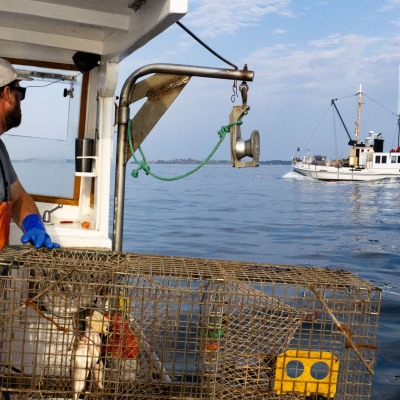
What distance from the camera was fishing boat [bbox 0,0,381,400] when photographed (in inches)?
130

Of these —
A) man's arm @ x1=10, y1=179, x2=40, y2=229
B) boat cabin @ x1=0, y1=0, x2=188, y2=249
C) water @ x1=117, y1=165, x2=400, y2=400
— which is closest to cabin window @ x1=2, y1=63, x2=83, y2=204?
boat cabin @ x1=0, y1=0, x2=188, y2=249

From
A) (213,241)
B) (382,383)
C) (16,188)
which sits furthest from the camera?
(213,241)

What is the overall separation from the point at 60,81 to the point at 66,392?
3641 millimetres

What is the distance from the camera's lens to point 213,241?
17.8 meters

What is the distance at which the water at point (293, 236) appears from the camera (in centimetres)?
976

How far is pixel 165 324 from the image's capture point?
3.32 meters

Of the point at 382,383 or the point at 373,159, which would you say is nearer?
the point at 382,383

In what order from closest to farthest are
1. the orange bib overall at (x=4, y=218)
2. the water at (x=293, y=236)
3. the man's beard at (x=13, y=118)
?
the orange bib overall at (x=4, y=218) → the man's beard at (x=13, y=118) → the water at (x=293, y=236)

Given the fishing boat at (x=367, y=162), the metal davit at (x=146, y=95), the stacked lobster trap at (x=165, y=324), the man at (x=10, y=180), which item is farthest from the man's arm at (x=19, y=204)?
the fishing boat at (x=367, y=162)

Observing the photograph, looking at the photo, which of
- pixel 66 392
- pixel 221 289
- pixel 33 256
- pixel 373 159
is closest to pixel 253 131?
pixel 221 289

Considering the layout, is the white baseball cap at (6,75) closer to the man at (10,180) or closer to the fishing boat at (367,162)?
the man at (10,180)

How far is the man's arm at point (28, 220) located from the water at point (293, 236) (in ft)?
13.4

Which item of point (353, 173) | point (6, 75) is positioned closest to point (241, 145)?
point (6, 75)

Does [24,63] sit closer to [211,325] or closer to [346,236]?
[211,325]
